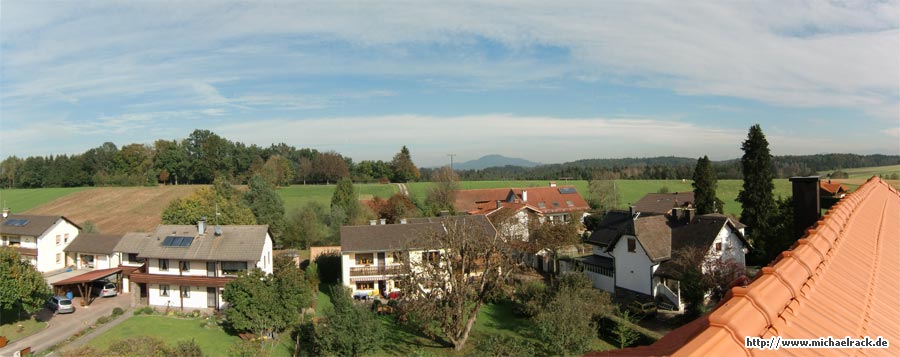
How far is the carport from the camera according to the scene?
31969 millimetres

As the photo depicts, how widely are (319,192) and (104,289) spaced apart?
50.0m

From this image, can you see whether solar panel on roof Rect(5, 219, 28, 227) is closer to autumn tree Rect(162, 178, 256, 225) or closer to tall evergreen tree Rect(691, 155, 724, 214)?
autumn tree Rect(162, 178, 256, 225)

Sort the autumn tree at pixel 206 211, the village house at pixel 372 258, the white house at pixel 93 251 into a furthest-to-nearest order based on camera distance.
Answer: the autumn tree at pixel 206 211
the white house at pixel 93 251
the village house at pixel 372 258

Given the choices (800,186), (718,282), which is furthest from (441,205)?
(800,186)

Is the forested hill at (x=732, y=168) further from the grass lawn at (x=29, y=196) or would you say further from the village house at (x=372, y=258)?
the grass lawn at (x=29, y=196)

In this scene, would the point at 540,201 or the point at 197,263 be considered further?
the point at 540,201

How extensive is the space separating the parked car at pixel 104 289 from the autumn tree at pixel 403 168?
68.4 meters

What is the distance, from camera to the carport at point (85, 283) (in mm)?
31969

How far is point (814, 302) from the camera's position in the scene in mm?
3430

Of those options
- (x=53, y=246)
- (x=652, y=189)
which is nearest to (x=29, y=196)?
(x=53, y=246)

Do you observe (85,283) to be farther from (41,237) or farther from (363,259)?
(363,259)

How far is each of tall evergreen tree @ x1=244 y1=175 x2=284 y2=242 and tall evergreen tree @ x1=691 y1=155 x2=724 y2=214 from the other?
41.2 metres

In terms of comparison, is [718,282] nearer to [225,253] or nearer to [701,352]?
[701,352]

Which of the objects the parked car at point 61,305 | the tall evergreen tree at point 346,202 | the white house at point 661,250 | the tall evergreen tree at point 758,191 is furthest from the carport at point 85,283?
the tall evergreen tree at point 758,191
